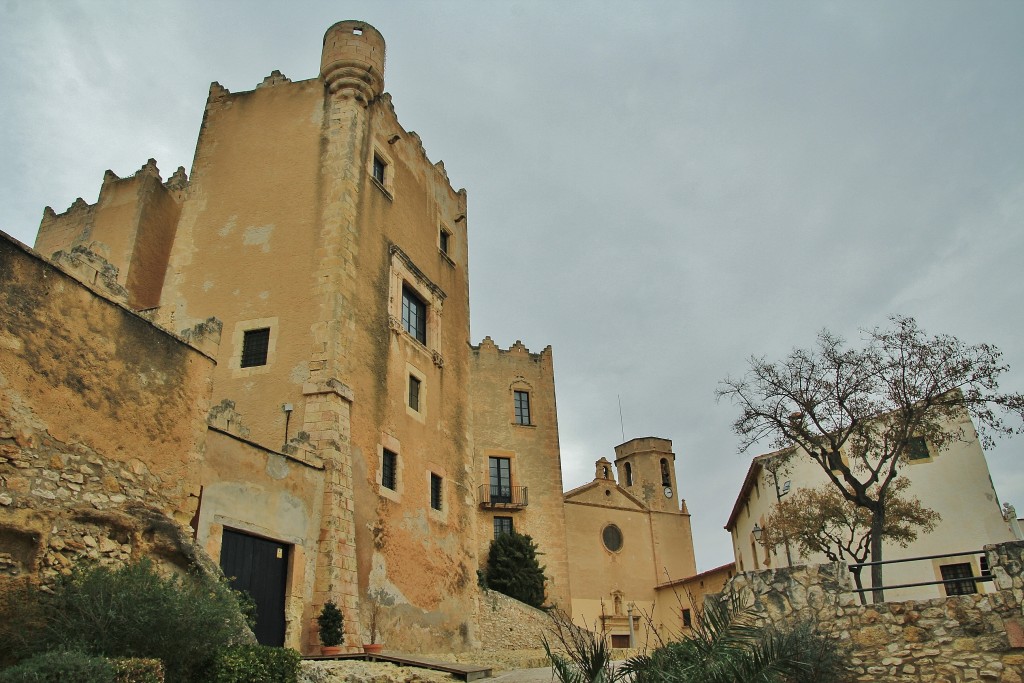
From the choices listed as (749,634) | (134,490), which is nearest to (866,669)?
(749,634)

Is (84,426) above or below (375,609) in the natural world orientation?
above

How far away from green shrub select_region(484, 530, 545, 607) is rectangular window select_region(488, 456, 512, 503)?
8.57 feet

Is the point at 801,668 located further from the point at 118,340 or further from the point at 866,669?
the point at 118,340

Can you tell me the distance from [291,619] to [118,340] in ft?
17.8

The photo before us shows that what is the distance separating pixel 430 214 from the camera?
20.2m

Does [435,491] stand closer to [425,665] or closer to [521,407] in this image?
[425,665]

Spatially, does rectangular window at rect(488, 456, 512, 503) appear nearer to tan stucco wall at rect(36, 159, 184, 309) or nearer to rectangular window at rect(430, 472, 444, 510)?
rectangular window at rect(430, 472, 444, 510)

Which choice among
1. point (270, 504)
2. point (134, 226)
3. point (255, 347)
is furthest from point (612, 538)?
point (270, 504)

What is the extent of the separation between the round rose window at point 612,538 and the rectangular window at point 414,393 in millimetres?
19554

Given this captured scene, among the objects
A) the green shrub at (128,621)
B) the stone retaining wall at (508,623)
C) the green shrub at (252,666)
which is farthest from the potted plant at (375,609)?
the green shrub at (128,621)

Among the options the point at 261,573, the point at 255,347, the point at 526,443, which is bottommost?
the point at 261,573

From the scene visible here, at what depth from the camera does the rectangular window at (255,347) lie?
14562 mm

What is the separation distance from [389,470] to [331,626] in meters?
3.99

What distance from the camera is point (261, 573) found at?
11.2 meters
